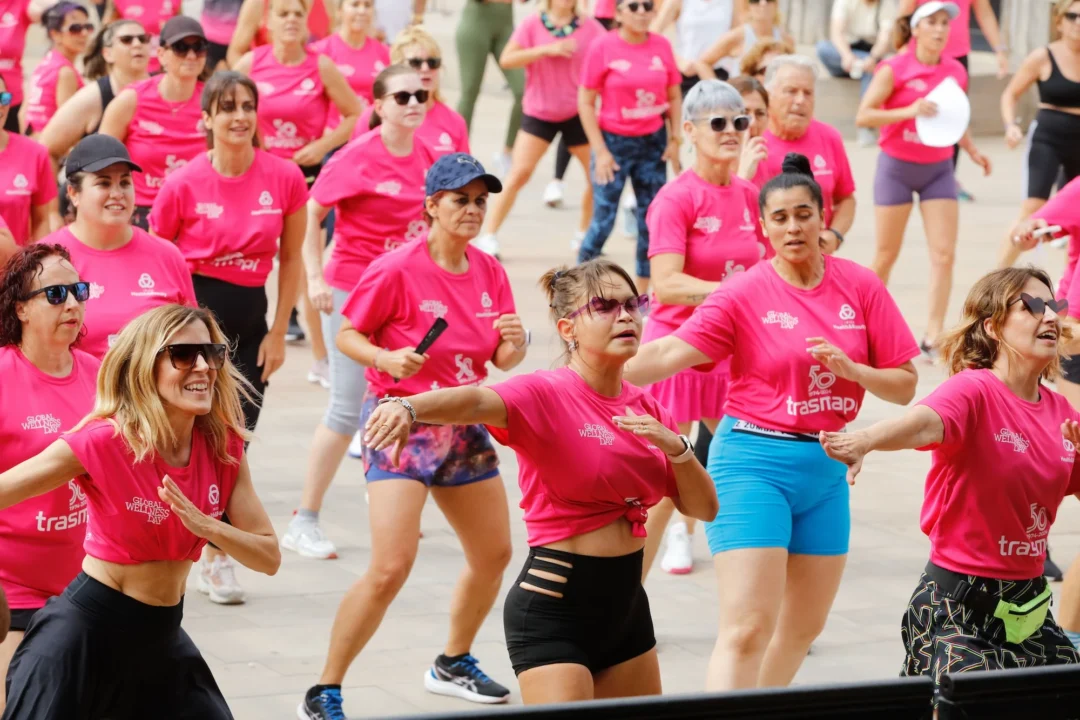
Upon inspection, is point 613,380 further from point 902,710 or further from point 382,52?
point 382,52

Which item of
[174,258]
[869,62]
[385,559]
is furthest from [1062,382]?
[869,62]

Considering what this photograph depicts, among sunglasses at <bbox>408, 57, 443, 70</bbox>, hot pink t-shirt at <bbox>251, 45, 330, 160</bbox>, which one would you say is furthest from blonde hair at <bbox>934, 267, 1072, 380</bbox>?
hot pink t-shirt at <bbox>251, 45, 330, 160</bbox>

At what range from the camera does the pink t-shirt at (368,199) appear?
26.6 ft

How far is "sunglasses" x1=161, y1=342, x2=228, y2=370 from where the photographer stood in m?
4.59

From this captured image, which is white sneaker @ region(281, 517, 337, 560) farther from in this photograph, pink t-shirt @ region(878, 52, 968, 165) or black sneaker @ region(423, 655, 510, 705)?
pink t-shirt @ region(878, 52, 968, 165)

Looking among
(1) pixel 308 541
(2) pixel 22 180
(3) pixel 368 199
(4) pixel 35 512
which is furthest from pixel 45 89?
(4) pixel 35 512

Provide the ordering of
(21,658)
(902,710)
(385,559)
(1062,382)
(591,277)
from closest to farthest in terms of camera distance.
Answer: (902,710)
(21,658)
(591,277)
(385,559)
(1062,382)

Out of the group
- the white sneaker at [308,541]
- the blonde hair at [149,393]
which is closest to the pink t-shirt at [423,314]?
the blonde hair at [149,393]

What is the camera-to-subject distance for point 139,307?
20.9ft

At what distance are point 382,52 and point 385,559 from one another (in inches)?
255

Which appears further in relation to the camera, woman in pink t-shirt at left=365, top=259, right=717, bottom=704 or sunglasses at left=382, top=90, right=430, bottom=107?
sunglasses at left=382, top=90, right=430, bottom=107

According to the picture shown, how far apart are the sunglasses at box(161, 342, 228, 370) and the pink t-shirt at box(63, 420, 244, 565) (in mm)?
242

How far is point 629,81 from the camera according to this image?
1210cm

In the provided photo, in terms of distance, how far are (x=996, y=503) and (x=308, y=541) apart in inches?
152
